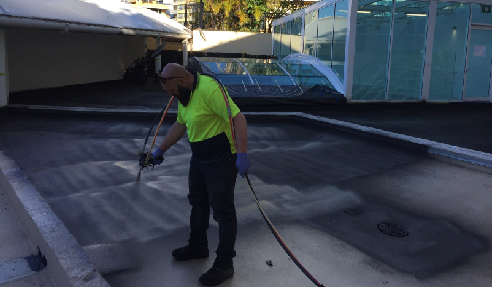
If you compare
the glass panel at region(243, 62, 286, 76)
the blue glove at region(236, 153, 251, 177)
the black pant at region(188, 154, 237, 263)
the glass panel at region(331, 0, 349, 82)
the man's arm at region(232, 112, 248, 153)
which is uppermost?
the glass panel at region(331, 0, 349, 82)

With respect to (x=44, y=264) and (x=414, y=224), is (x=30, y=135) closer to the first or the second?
(x=44, y=264)

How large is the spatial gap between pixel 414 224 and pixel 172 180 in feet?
10.8

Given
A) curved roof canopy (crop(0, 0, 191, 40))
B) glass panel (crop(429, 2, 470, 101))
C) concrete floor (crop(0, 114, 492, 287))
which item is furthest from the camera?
glass panel (crop(429, 2, 470, 101))

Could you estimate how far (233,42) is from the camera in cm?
3212

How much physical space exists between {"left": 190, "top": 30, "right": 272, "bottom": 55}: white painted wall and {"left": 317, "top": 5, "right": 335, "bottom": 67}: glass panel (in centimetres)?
1623

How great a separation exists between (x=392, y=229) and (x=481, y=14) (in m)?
12.9

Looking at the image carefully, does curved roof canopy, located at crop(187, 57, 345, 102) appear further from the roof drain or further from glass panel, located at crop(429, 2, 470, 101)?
the roof drain

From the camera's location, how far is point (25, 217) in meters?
4.46

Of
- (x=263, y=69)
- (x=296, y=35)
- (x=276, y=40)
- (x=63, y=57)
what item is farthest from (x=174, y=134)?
(x=276, y=40)

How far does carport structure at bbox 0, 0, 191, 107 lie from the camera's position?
11964 mm

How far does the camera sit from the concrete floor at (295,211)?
11.5 ft

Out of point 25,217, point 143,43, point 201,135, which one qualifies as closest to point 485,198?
point 201,135

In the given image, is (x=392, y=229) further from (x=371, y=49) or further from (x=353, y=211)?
(x=371, y=49)

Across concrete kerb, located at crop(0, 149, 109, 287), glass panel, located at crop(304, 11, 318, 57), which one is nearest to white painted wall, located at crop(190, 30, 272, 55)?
glass panel, located at crop(304, 11, 318, 57)
